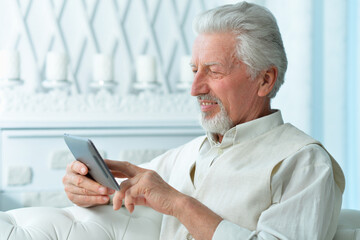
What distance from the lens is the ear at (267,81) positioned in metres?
1.17

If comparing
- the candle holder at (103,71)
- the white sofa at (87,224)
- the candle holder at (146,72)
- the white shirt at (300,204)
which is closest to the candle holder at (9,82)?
the candle holder at (103,71)

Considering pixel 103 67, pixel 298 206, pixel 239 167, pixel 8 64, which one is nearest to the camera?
pixel 298 206

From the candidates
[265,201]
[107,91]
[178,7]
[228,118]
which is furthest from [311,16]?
[265,201]

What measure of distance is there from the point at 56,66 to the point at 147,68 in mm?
432

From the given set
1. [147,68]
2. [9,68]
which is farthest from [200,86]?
A: [9,68]

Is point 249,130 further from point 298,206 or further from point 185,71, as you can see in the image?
point 185,71

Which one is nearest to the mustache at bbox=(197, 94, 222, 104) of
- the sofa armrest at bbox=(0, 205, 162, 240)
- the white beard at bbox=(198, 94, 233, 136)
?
the white beard at bbox=(198, 94, 233, 136)

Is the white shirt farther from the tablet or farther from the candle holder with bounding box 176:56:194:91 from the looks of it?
the candle holder with bounding box 176:56:194:91

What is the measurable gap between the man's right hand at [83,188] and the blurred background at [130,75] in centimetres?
118

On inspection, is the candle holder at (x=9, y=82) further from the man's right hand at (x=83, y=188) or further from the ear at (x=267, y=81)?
the ear at (x=267, y=81)

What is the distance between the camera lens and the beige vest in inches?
40.5

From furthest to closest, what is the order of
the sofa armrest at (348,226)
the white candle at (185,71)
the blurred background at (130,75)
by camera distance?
the white candle at (185,71)
the blurred background at (130,75)
the sofa armrest at (348,226)

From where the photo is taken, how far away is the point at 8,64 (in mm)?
2312

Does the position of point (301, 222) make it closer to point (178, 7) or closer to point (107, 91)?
point (107, 91)
